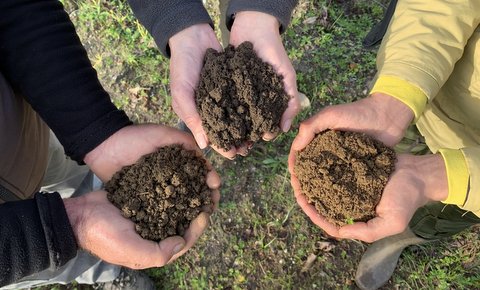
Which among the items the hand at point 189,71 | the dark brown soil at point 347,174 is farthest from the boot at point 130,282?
the dark brown soil at point 347,174

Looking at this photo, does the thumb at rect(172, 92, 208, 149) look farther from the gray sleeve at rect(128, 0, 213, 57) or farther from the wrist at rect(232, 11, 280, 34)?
the wrist at rect(232, 11, 280, 34)

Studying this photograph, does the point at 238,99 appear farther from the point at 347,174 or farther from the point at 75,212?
the point at 75,212

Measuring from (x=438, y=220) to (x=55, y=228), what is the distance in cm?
211

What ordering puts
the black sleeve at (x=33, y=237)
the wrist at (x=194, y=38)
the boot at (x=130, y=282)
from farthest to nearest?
1. the boot at (x=130, y=282)
2. the wrist at (x=194, y=38)
3. the black sleeve at (x=33, y=237)

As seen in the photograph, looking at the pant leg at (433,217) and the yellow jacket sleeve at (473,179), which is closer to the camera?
the yellow jacket sleeve at (473,179)

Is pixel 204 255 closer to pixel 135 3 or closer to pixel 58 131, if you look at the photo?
pixel 58 131

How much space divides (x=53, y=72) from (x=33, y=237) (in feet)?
2.51

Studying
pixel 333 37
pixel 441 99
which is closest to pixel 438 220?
pixel 441 99

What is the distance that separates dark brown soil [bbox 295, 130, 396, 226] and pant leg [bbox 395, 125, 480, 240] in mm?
619

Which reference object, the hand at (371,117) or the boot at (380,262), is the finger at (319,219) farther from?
the boot at (380,262)

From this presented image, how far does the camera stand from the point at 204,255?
2.96 metres

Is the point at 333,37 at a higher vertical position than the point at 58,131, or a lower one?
lower

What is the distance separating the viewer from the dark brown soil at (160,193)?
1.89m

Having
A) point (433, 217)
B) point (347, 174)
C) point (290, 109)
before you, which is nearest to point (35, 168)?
point (290, 109)
